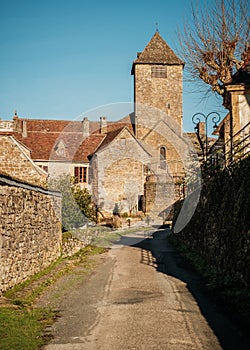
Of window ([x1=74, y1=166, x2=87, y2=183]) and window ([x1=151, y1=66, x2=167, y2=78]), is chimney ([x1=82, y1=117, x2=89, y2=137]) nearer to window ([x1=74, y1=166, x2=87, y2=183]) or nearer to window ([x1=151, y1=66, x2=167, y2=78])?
window ([x1=74, y1=166, x2=87, y2=183])

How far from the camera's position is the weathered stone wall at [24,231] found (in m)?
8.09

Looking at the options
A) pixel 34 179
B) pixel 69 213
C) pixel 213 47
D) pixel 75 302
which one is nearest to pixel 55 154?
pixel 34 179

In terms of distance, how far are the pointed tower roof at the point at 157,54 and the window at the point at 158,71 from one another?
60 cm

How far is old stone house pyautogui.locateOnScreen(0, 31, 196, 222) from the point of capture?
116ft

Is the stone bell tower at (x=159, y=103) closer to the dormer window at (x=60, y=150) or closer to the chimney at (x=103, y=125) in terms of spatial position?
the chimney at (x=103, y=125)

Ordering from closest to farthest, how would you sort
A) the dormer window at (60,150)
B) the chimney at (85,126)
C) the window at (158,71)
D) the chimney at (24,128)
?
the dormer window at (60,150), the chimney at (24,128), the chimney at (85,126), the window at (158,71)

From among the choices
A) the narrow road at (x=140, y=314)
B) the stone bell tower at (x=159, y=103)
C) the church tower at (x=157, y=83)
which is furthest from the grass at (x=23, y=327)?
the church tower at (x=157, y=83)

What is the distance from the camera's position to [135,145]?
120ft

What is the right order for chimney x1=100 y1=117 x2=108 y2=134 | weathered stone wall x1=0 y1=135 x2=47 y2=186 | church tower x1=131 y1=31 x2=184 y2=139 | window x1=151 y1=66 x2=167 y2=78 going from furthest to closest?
window x1=151 y1=66 x2=167 y2=78 < church tower x1=131 y1=31 x2=184 y2=139 < chimney x1=100 y1=117 x2=108 y2=134 < weathered stone wall x1=0 y1=135 x2=47 y2=186

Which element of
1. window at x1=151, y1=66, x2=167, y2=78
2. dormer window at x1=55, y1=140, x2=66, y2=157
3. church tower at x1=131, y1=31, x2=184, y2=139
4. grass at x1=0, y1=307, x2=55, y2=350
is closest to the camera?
→ grass at x1=0, y1=307, x2=55, y2=350

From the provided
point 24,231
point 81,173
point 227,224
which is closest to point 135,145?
point 81,173

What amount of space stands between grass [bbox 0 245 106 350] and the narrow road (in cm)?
23

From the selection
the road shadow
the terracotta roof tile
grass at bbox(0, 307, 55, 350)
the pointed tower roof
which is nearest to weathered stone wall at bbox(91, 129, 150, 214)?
the terracotta roof tile

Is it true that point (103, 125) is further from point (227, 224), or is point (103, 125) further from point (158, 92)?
point (227, 224)
